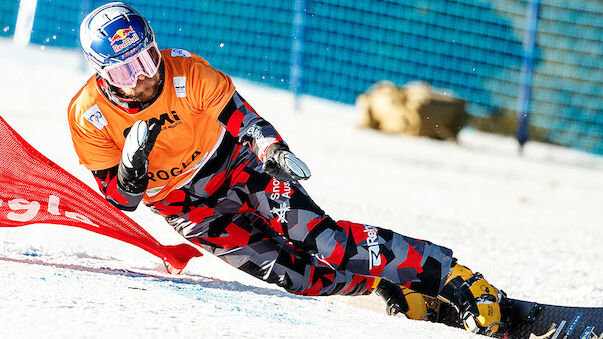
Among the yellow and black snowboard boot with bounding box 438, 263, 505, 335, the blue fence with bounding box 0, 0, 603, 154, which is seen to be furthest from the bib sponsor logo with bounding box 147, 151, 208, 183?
the blue fence with bounding box 0, 0, 603, 154

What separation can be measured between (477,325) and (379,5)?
27.4 ft

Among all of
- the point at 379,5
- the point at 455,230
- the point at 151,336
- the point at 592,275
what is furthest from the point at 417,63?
the point at 151,336

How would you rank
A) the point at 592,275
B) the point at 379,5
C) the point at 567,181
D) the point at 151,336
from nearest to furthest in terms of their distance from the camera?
the point at 151,336 → the point at 592,275 → the point at 567,181 → the point at 379,5

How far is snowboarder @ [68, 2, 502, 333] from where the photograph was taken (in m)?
3.02

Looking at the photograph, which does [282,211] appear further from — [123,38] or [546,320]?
[546,320]

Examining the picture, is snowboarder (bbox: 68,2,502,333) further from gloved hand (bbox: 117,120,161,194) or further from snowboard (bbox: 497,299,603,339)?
snowboard (bbox: 497,299,603,339)

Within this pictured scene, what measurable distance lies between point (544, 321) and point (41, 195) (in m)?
2.35

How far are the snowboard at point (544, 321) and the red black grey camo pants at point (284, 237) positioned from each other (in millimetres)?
340

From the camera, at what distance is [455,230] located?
5.62 meters

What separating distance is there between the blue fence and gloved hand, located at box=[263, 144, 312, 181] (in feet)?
23.1

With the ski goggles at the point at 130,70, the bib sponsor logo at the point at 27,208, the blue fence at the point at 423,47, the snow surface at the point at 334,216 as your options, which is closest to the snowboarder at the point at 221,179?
the ski goggles at the point at 130,70

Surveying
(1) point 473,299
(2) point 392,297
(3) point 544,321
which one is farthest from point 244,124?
(3) point 544,321

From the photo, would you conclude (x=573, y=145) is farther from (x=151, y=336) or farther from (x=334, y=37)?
(x=151, y=336)

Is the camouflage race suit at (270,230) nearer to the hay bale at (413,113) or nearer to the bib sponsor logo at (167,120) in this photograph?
the bib sponsor logo at (167,120)
